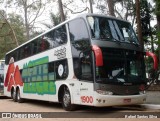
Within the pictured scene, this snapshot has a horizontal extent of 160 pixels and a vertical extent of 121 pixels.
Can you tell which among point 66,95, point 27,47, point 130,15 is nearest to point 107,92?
point 66,95

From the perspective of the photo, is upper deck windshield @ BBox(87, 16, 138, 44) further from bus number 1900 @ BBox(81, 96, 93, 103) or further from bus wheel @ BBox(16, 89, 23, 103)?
bus wheel @ BBox(16, 89, 23, 103)

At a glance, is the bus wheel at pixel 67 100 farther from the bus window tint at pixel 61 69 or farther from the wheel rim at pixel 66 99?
the bus window tint at pixel 61 69

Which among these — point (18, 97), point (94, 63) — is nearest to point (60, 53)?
point (94, 63)

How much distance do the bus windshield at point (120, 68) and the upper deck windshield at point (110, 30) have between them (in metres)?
0.63

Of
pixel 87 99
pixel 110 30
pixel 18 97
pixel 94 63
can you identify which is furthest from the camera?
pixel 18 97

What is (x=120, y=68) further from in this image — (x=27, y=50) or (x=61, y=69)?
(x=27, y=50)

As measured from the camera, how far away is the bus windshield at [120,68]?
37.5 ft

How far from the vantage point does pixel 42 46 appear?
1579 cm

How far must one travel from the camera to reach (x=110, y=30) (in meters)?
12.5

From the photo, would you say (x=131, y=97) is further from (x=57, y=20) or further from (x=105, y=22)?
(x=57, y=20)

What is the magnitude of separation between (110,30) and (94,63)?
1895mm

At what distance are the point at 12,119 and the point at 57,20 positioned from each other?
32919 mm

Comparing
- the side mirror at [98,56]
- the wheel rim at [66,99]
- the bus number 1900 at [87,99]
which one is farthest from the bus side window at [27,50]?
the side mirror at [98,56]

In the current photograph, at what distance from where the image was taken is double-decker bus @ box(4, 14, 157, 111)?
11.4m
